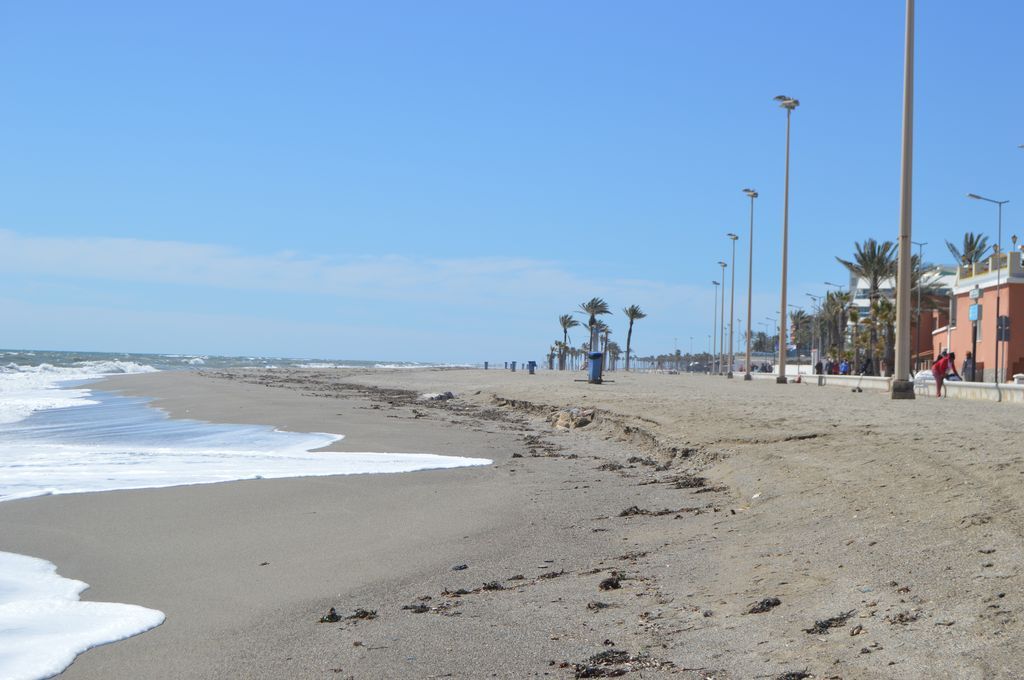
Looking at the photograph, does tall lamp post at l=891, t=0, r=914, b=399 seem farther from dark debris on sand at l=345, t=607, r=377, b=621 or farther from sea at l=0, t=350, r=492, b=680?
dark debris on sand at l=345, t=607, r=377, b=621

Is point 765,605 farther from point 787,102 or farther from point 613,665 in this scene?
point 787,102

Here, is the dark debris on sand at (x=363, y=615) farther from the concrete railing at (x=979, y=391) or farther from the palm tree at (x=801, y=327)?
the palm tree at (x=801, y=327)

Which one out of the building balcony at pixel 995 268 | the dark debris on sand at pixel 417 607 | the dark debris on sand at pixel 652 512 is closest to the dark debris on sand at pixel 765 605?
the dark debris on sand at pixel 417 607

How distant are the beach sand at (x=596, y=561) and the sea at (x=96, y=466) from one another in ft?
0.78

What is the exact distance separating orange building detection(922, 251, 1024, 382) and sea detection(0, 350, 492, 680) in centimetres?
3781

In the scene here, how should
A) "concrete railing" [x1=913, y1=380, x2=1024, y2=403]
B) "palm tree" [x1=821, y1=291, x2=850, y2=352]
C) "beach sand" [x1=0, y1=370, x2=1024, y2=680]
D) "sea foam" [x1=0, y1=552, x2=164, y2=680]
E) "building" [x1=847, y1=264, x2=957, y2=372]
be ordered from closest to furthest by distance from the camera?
1. "beach sand" [x1=0, y1=370, x2=1024, y2=680]
2. "sea foam" [x1=0, y1=552, x2=164, y2=680]
3. "concrete railing" [x1=913, y1=380, x2=1024, y2=403]
4. "building" [x1=847, y1=264, x2=957, y2=372]
5. "palm tree" [x1=821, y1=291, x2=850, y2=352]

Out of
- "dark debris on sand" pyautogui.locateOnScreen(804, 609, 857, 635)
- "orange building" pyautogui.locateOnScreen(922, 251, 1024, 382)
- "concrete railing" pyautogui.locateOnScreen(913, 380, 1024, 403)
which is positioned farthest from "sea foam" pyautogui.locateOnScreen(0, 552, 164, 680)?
"orange building" pyautogui.locateOnScreen(922, 251, 1024, 382)

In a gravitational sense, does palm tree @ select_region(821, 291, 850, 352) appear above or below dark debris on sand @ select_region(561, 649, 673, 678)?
above

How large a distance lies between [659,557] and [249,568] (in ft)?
9.91

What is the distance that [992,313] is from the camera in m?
49.1

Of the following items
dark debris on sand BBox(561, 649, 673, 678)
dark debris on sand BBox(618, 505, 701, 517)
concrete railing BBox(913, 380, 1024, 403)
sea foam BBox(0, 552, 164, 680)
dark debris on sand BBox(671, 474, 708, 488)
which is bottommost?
sea foam BBox(0, 552, 164, 680)

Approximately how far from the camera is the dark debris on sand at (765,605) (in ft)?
16.8

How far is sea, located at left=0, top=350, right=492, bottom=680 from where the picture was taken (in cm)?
548

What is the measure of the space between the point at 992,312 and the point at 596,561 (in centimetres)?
4852
